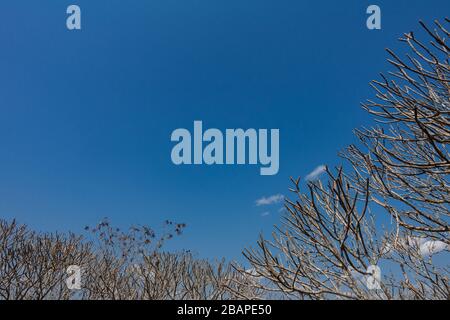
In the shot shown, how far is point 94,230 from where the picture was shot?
17.2 metres

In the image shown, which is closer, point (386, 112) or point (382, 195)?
point (386, 112)

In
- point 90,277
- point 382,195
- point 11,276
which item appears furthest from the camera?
Result: point 90,277

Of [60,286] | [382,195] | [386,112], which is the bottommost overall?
[60,286]

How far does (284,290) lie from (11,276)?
13.6 m

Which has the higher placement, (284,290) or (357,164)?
(357,164)
